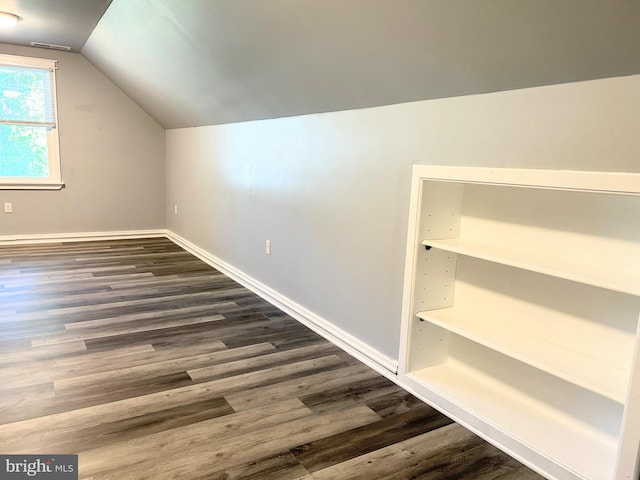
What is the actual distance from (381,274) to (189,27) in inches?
77.6

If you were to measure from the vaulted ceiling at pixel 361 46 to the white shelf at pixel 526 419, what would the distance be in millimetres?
1294

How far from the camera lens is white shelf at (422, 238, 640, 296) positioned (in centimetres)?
149

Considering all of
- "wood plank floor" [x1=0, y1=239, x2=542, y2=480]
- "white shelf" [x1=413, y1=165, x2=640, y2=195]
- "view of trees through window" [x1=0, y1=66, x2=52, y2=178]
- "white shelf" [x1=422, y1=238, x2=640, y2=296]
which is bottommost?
"wood plank floor" [x1=0, y1=239, x2=542, y2=480]

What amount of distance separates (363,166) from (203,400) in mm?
1450

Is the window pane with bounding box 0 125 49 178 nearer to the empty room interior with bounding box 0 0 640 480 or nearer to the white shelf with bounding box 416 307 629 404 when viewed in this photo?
the empty room interior with bounding box 0 0 640 480

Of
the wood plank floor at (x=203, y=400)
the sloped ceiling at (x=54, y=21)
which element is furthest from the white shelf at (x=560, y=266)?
the sloped ceiling at (x=54, y=21)

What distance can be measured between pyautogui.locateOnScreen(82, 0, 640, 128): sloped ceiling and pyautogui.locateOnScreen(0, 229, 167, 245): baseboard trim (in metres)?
2.47

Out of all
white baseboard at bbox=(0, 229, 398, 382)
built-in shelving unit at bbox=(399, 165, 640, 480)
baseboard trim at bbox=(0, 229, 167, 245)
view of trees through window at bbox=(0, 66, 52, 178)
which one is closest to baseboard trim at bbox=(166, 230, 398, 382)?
white baseboard at bbox=(0, 229, 398, 382)

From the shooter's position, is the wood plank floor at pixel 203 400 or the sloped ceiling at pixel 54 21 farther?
the sloped ceiling at pixel 54 21

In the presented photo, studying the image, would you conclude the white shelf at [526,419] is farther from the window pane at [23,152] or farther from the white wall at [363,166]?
the window pane at [23,152]

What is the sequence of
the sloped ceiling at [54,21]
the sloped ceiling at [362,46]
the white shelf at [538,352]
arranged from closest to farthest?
1. the sloped ceiling at [362,46]
2. the white shelf at [538,352]
3. the sloped ceiling at [54,21]

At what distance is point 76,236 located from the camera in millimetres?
5520

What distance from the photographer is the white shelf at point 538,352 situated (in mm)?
1569

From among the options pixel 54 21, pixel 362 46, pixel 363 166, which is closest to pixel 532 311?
pixel 363 166
